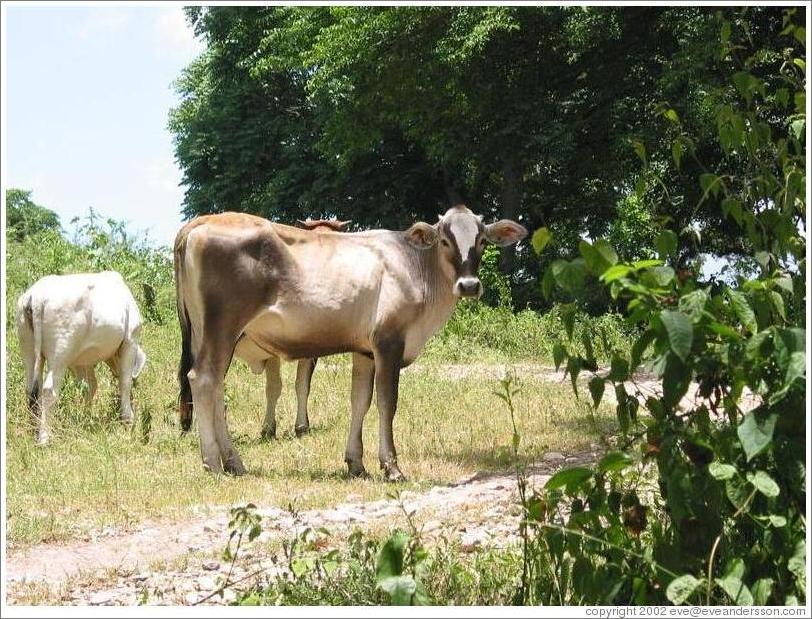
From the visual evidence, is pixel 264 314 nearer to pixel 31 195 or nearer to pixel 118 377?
pixel 118 377

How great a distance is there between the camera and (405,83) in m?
20.5

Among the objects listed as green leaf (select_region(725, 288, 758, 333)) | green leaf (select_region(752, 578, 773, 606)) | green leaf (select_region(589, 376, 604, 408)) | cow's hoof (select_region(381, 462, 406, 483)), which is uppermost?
green leaf (select_region(725, 288, 758, 333))

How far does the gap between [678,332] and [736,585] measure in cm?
99

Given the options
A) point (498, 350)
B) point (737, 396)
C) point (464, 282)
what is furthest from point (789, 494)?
point (498, 350)

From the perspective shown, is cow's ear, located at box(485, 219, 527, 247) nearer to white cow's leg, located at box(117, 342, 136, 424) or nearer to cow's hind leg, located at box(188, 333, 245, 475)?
cow's hind leg, located at box(188, 333, 245, 475)

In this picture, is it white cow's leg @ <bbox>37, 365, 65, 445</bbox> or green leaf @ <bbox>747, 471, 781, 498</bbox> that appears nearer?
green leaf @ <bbox>747, 471, 781, 498</bbox>

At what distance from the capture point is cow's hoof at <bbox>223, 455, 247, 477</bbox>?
32.0 feet

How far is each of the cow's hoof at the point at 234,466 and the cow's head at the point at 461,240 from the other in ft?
7.20

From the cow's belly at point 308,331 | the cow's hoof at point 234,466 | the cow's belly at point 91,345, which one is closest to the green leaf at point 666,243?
the cow's belly at point 308,331

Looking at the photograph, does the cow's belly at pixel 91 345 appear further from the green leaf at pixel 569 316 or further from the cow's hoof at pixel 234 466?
the green leaf at pixel 569 316

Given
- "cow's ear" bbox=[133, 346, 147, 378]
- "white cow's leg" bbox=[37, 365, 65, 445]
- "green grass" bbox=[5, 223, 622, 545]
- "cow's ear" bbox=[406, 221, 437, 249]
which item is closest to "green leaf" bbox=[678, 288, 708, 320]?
"green grass" bbox=[5, 223, 622, 545]

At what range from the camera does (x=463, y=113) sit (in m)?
22.4

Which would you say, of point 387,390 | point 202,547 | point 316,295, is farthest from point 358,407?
point 202,547

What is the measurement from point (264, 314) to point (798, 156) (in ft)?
17.8
